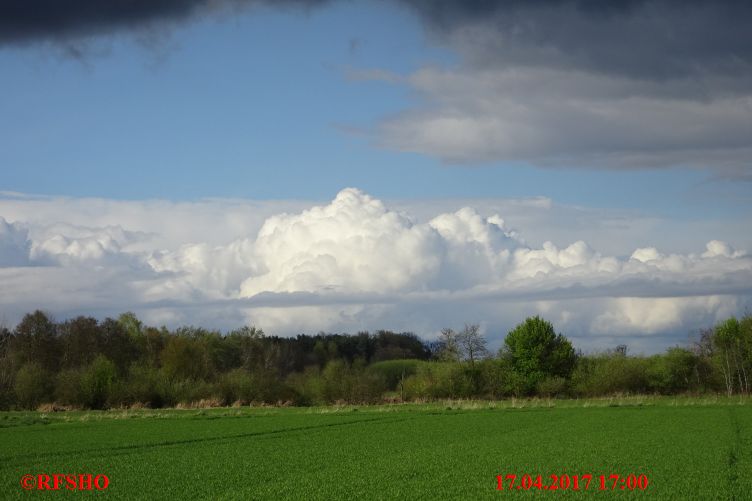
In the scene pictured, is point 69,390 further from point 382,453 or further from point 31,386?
point 382,453

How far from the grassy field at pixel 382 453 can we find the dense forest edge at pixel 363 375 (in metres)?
23.7

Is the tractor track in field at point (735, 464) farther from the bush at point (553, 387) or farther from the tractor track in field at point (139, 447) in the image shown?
the bush at point (553, 387)

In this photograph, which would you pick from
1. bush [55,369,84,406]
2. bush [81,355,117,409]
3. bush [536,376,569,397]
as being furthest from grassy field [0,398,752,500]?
bush [536,376,569,397]

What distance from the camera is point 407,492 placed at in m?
25.5

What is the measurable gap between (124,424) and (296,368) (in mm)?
95690

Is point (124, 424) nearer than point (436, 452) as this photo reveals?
No

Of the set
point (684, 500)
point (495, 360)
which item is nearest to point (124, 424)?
point (684, 500)

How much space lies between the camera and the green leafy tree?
4053 inches

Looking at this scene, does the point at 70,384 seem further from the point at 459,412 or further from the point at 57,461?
the point at 57,461

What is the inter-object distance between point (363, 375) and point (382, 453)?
2502 inches

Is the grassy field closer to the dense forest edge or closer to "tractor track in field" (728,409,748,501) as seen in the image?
"tractor track in field" (728,409,748,501)

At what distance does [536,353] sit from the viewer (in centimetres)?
10312

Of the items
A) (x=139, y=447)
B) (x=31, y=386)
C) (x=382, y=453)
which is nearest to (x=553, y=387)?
(x=31, y=386)
